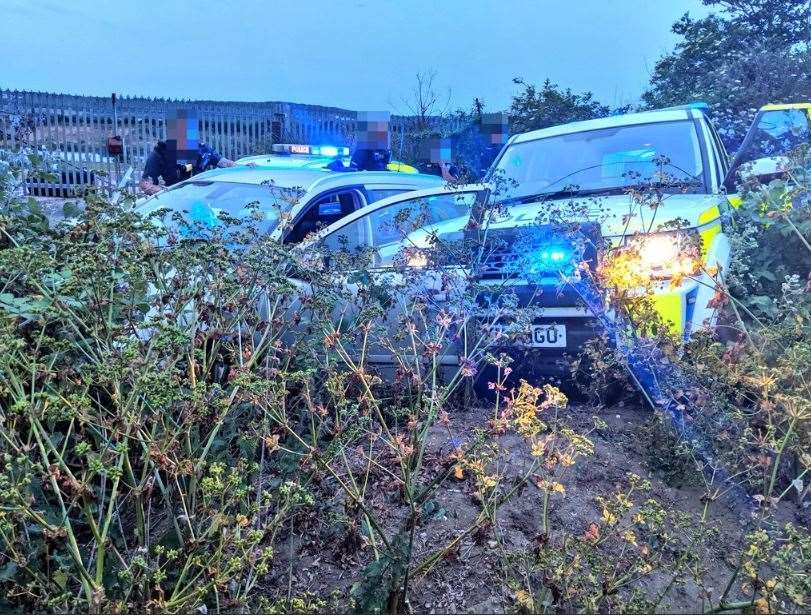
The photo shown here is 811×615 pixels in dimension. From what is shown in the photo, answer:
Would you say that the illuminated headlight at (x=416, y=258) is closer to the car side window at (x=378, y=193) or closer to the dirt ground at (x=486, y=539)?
the dirt ground at (x=486, y=539)

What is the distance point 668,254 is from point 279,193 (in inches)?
116

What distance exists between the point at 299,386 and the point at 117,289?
2.95 ft

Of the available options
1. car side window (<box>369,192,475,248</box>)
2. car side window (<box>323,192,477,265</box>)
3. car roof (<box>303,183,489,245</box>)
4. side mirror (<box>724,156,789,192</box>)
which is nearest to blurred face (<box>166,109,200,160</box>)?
car side window (<box>369,192,475,248</box>)

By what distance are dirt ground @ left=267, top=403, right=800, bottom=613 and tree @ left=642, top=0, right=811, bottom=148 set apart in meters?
7.66

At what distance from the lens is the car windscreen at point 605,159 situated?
535cm

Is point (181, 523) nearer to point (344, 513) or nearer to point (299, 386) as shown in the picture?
point (344, 513)

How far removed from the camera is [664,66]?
1659 cm

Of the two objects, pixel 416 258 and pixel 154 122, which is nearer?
pixel 416 258

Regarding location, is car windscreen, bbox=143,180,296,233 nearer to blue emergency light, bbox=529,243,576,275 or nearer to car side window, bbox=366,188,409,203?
car side window, bbox=366,188,409,203

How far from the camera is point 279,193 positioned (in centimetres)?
570

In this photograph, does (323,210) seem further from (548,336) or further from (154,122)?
(154,122)

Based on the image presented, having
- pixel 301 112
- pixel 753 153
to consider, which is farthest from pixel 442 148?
pixel 301 112

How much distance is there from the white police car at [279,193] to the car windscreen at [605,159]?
1.14 meters

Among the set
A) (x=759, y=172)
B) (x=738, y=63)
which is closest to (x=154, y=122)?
(x=738, y=63)
